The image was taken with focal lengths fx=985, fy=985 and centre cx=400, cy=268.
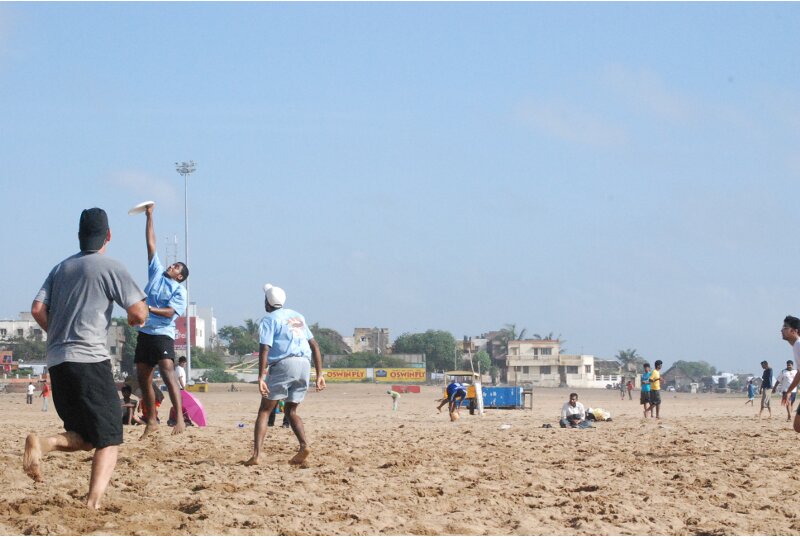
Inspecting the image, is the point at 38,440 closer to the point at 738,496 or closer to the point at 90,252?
the point at 90,252

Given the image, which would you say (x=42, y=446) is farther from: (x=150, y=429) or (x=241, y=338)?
(x=241, y=338)

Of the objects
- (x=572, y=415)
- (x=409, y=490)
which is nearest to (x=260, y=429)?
(x=409, y=490)

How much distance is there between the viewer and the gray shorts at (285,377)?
863cm

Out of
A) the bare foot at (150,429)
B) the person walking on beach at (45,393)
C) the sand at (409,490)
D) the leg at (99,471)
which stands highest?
the leg at (99,471)

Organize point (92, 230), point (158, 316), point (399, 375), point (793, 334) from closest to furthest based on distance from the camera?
point (92, 230) < point (158, 316) < point (793, 334) < point (399, 375)

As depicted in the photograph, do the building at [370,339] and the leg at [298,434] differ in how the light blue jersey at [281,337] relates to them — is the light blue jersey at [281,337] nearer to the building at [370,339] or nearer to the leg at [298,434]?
the leg at [298,434]

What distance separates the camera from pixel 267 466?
8211 millimetres

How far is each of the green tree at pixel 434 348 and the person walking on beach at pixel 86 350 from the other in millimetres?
128562

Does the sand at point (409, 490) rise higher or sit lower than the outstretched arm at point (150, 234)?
lower

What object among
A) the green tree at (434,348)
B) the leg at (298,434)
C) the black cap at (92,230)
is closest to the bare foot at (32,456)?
the black cap at (92,230)

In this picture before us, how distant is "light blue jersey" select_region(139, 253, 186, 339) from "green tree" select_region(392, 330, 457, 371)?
125 m

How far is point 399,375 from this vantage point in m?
93.7

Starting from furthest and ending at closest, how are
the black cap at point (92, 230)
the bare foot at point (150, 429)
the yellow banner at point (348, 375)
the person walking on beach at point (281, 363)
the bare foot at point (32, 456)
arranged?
the yellow banner at point (348, 375)
the bare foot at point (150, 429)
the person walking on beach at point (281, 363)
the black cap at point (92, 230)
the bare foot at point (32, 456)

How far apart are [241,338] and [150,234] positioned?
439 ft
